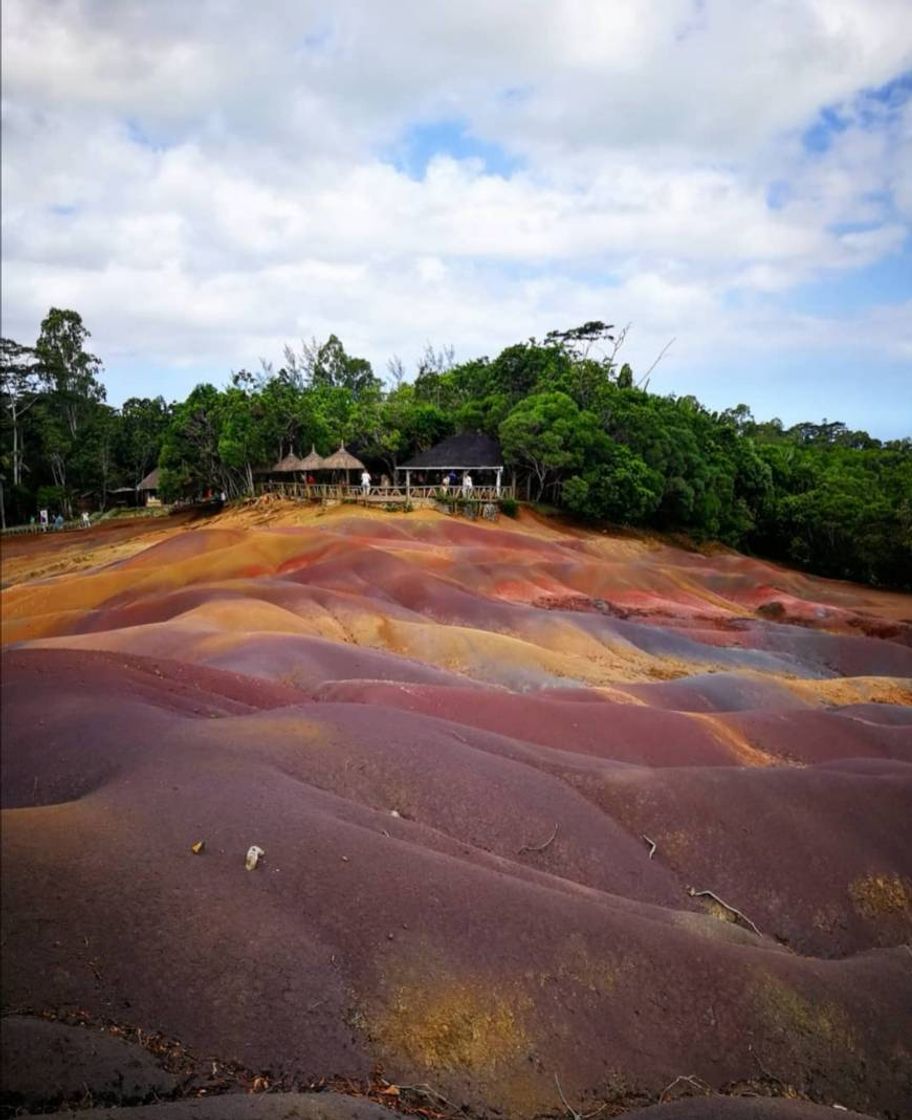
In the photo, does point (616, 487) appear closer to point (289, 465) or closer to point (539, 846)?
point (289, 465)

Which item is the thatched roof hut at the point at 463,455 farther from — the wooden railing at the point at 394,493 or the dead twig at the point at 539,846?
the dead twig at the point at 539,846

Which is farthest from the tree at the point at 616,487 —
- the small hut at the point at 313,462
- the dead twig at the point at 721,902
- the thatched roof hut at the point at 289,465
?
the dead twig at the point at 721,902

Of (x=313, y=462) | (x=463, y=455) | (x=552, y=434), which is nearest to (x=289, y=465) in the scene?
(x=313, y=462)

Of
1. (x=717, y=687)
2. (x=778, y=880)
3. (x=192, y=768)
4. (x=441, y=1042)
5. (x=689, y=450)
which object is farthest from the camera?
(x=689, y=450)

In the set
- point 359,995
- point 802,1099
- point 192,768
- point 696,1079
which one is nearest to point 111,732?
point 192,768

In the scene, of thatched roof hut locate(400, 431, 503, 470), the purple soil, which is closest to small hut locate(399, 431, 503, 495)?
thatched roof hut locate(400, 431, 503, 470)

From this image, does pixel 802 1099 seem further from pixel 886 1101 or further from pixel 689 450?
pixel 689 450
